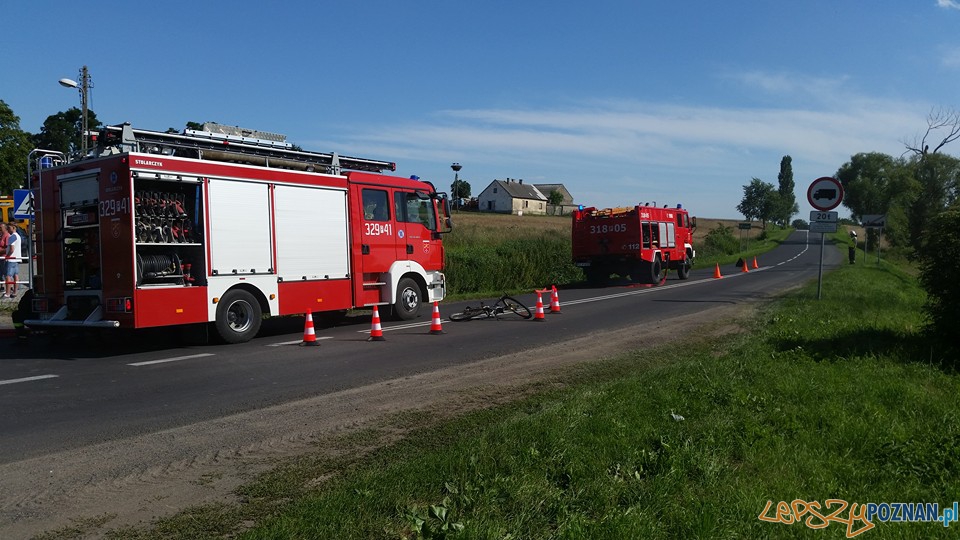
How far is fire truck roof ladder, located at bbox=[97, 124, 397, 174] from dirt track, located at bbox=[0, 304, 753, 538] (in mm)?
5648

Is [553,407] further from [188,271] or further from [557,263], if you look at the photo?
[557,263]

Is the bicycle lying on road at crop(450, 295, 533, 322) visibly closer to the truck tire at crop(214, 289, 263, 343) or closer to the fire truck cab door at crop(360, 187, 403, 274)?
the fire truck cab door at crop(360, 187, 403, 274)

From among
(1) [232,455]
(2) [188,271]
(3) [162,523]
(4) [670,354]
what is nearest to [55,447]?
(1) [232,455]

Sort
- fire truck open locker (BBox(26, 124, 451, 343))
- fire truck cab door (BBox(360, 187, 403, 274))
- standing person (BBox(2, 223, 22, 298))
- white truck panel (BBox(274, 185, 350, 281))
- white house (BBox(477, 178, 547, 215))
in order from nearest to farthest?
fire truck open locker (BBox(26, 124, 451, 343)) → white truck panel (BBox(274, 185, 350, 281)) → fire truck cab door (BBox(360, 187, 403, 274)) → standing person (BBox(2, 223, 22, 298)) → white house (BBox(477, 178, 547, 215))

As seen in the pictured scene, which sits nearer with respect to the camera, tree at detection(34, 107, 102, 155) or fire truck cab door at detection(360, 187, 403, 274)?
fire truck cab door at detection(360, 187, 403, 274)

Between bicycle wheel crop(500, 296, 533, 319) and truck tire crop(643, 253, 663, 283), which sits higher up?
truck tire crop(643, 253, 663, 283)

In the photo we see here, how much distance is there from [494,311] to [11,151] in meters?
42.8

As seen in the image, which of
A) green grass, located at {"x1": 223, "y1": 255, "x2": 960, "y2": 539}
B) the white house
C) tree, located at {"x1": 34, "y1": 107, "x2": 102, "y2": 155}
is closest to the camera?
green grass, located at {"x1": 223, "y1": 255, "x2": 960, "y2": 539}

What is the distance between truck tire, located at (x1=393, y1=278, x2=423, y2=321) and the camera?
1492 cm

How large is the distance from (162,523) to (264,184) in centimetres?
872

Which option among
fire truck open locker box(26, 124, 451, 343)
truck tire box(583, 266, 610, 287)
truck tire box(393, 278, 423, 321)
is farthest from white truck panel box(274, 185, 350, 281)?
truck tire box(583, 266, 610, 287)

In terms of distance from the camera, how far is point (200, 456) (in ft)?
18.1

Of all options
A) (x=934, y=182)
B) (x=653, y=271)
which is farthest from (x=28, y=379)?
(x=934, y=182)

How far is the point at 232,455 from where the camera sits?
5.55 m
